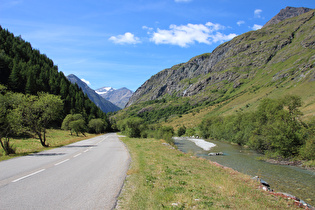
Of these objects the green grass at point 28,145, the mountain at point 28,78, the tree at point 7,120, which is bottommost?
the green grass at point 28,145

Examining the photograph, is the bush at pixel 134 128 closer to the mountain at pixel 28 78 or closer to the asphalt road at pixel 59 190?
the mountain at pixel 28 78

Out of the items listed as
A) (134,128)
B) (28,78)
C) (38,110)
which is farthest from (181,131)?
→ (38,110)

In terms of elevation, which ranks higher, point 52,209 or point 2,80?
point 2,80

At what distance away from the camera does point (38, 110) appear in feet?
101

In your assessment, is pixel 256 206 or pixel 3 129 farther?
pixel 3 129

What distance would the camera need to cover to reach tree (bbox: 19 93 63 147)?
29375 millimetres

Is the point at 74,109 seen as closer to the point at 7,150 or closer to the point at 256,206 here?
the point at 7,150

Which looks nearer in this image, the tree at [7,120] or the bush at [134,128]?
the tree at [7,120]

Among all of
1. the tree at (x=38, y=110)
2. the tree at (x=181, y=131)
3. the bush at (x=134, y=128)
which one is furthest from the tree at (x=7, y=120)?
the tree at (x=181, y=131)

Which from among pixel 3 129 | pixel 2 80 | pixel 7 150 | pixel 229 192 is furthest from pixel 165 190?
pixel 2 80

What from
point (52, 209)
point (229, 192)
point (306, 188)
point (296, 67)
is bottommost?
point (306, 188)

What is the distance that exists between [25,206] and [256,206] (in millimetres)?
8652

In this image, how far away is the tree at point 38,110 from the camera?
29375mm

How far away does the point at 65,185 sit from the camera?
887cm
